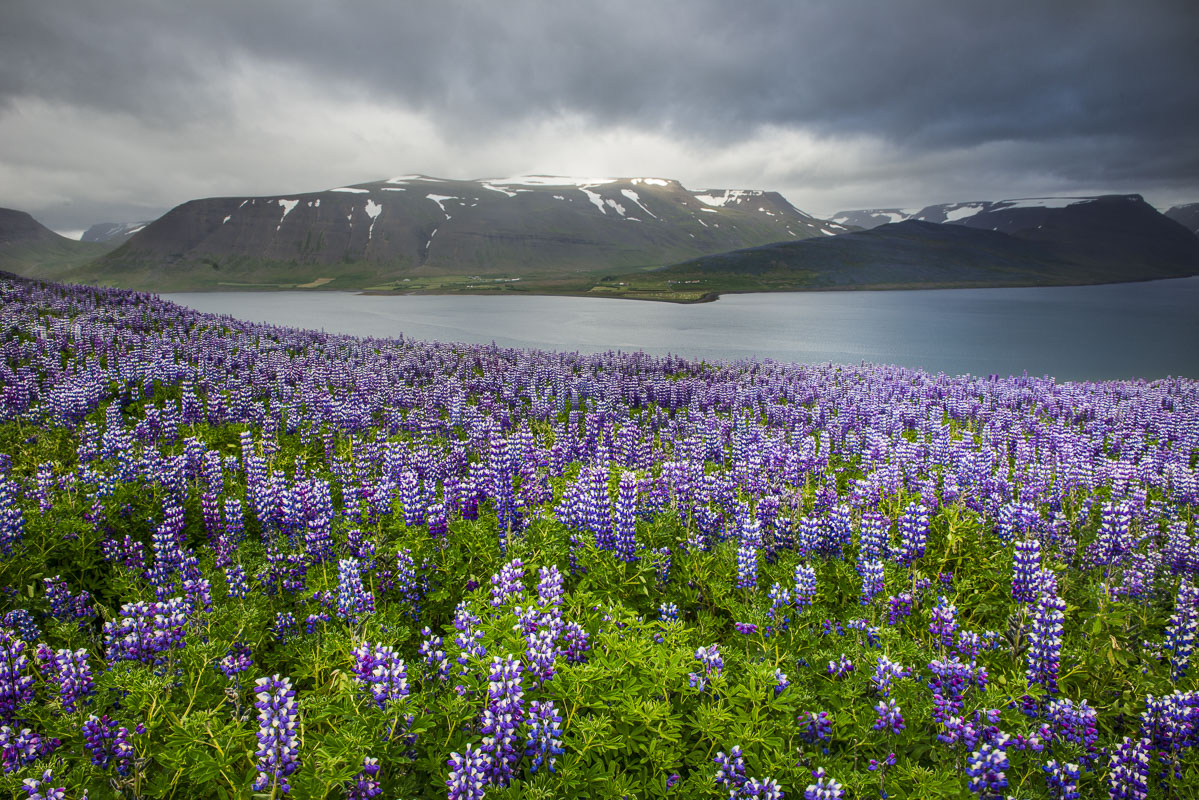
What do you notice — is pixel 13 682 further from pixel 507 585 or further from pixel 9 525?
pixel 507 585

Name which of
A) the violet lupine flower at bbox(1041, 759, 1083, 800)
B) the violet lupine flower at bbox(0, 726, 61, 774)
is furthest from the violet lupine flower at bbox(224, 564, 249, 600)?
the violet lupine flower at bbox(1041, 759, 1083, 800)

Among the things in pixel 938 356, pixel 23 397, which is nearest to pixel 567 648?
Result: pixel 23 397

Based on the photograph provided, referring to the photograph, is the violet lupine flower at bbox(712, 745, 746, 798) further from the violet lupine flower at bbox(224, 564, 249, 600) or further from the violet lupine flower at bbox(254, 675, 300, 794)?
the violet lupine flower at bbox(224, 564, 249, 600)

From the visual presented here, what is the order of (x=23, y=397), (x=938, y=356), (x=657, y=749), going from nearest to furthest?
1. (x=657, y=749)
2. (x=23, y=397)
3. (x=938, y=356)

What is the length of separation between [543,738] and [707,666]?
4.54 ft

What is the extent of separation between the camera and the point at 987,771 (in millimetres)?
3586

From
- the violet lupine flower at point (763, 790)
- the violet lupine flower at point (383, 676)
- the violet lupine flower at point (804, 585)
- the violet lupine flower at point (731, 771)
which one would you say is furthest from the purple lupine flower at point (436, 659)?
the violet lupine flower at point (804, 585)

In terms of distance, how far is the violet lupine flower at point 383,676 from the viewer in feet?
11.6

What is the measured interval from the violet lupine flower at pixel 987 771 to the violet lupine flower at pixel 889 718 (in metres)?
0.45

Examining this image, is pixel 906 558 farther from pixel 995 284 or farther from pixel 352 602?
pixel 995 284

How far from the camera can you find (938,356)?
151ft

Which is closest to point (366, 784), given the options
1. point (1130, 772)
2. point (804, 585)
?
point (804, 585)

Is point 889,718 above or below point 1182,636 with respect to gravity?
above

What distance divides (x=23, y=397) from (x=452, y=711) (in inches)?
612
